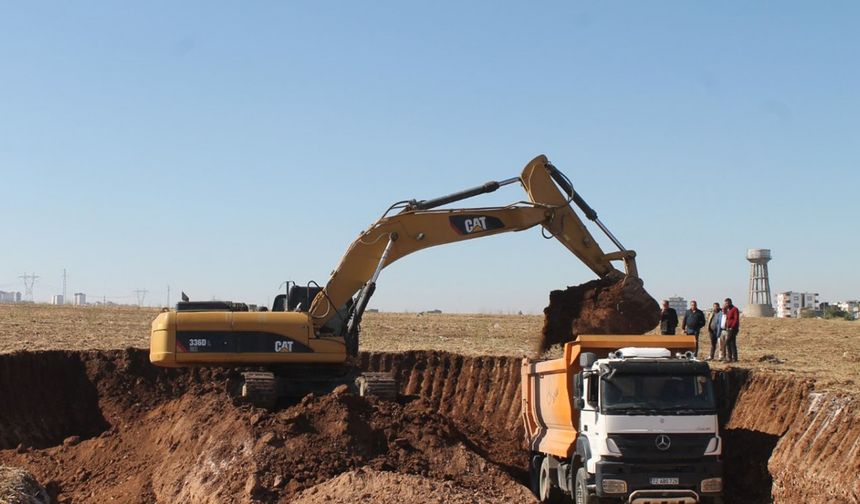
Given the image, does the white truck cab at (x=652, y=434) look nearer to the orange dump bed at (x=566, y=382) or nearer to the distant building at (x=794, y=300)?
the orange dump bed at (x=566, y=382)

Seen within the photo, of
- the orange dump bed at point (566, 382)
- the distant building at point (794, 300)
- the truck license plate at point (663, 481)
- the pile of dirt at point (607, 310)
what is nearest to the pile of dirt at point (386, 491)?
the orange dump bed at point (566, 382)

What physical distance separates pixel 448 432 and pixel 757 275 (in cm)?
Result: 7851

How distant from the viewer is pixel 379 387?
70.4 ft

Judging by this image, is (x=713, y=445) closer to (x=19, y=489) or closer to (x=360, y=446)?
(x=360, y=446)

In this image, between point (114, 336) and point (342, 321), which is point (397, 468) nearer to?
point (342, 321)

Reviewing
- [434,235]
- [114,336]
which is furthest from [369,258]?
[114,336]

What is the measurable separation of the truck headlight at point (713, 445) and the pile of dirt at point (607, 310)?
18.6ft

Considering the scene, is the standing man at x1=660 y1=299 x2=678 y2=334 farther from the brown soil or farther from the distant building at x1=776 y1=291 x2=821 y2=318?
the distant building at x1=776 y1=291 x2=821 y2=318

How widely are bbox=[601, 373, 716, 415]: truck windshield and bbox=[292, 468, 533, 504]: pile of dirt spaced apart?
2.79 metres

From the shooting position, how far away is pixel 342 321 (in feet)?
72.0

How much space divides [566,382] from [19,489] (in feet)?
29.5

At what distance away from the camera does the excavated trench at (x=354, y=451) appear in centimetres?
1599

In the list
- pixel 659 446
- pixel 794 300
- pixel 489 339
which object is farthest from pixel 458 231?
pixel 794 300

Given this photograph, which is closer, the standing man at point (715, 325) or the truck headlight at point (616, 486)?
the truck headlight at point (616, 486)
